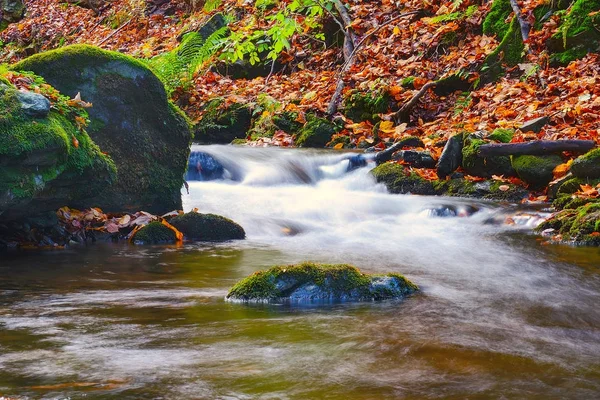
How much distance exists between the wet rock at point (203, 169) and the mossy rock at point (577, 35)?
5.70m

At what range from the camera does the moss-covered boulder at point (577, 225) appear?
21.6 feet

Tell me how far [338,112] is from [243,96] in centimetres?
253

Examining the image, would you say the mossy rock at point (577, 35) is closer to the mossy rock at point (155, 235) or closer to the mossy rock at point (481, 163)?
the mossy rock at point (481, 163)

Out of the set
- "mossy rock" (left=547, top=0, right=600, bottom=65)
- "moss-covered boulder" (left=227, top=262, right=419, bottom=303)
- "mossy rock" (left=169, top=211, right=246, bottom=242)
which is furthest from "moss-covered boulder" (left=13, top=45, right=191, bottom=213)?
"mossy rock" (left=547, top=0, right=600, bottom=65)

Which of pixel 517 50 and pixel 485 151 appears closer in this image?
pixel 485 151

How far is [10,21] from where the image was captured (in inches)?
944

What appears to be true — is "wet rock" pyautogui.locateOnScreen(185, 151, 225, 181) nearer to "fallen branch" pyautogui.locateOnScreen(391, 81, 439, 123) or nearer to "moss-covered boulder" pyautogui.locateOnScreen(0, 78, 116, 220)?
"fallen branch" pyautogui.locateOnScreen(391, 81, 439, 123)

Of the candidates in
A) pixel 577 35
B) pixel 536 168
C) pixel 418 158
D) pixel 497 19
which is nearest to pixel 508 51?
pixel 497 19

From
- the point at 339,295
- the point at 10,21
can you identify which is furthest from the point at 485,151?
the point at 10,21

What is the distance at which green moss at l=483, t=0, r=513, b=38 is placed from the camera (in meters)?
12.7

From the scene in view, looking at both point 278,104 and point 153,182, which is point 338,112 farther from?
point 153,182

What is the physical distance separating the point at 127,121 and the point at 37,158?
2.25m

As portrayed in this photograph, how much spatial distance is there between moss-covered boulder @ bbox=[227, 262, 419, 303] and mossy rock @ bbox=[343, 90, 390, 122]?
825cm

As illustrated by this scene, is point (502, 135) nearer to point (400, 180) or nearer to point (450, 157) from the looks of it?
point (450, 157)
